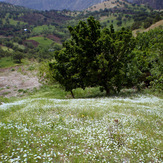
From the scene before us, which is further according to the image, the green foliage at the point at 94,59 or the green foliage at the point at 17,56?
the green foliage at the point at 17,56

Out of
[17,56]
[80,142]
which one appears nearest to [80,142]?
[80,142]

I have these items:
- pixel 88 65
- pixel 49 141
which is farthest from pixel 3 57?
pixel 49 141

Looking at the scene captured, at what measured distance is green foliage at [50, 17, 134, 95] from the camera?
66.3ft

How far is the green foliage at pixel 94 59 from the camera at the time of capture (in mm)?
20203

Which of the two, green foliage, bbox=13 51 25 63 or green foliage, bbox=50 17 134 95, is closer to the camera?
green foliage, bbox=50 17 134 95

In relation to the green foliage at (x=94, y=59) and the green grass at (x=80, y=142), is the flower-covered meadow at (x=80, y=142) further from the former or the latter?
the green foliage at (x=94, y=59)

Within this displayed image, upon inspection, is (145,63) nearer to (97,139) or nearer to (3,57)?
(97,139)

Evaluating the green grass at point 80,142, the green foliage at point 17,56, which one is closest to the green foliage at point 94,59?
the green grass at point 80,142

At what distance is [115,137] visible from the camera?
654 cm

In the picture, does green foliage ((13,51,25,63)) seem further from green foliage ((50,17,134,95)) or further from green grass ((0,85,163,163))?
green grass ((0,85,163,163))

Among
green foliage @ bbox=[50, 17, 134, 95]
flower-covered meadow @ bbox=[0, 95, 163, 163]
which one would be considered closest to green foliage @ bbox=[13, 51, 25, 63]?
green foliage @ bbox=[50, 17, 134, 95]

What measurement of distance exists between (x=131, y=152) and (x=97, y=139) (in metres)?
1.50

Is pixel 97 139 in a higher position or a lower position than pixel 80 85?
higher

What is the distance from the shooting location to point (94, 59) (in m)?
20.4
